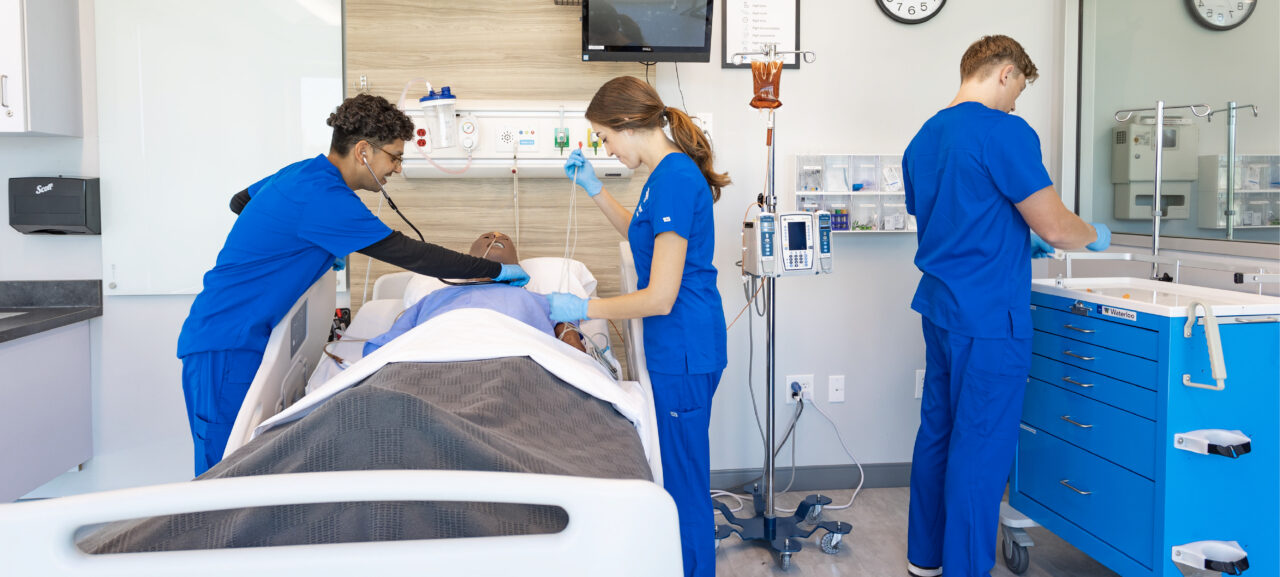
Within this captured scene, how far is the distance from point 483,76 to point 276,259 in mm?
1097

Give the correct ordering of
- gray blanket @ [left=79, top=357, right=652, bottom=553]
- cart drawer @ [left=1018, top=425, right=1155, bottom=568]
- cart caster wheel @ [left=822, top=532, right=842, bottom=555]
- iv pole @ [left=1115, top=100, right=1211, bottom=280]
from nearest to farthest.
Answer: gray blanket @ [left=79, top=357, right=652, bottom=553] < cart drawer @ [left=1018, top=425, right=1155, bottom=568] < iv pole @ [left=1115, top=100, right=1211, bottom=280] < cart caster wheel @ [left=822, top=532, right=842, bottom=555]

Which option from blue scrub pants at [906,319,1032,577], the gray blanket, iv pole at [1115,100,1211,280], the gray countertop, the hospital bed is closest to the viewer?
the hospital bed

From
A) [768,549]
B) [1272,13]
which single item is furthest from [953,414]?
[1272,13]

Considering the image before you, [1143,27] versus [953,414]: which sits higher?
[1143,27]

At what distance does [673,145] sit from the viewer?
2082mm

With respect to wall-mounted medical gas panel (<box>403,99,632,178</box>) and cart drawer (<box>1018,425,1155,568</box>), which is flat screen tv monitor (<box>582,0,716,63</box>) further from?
cart drawer (<box>1018,425,1155,568</box>)

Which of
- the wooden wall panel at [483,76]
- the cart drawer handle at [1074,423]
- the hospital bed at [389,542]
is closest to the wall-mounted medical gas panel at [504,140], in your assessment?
the wooden wall panel at [483,76]

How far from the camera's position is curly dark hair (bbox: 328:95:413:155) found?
2.02 m

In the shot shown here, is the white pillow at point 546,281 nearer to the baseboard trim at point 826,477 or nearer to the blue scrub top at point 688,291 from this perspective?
the blue scrub top at point 688,291

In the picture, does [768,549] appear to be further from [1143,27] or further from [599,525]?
[1143,27]

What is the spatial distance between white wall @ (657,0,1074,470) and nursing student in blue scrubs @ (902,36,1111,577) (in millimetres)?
798

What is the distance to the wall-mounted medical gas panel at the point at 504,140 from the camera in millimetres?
2660

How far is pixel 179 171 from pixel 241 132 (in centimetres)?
24

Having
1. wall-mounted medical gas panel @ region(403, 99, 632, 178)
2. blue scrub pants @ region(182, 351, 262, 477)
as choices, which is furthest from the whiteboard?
blue scrub pants @ region(182, 351, 262, 477)
